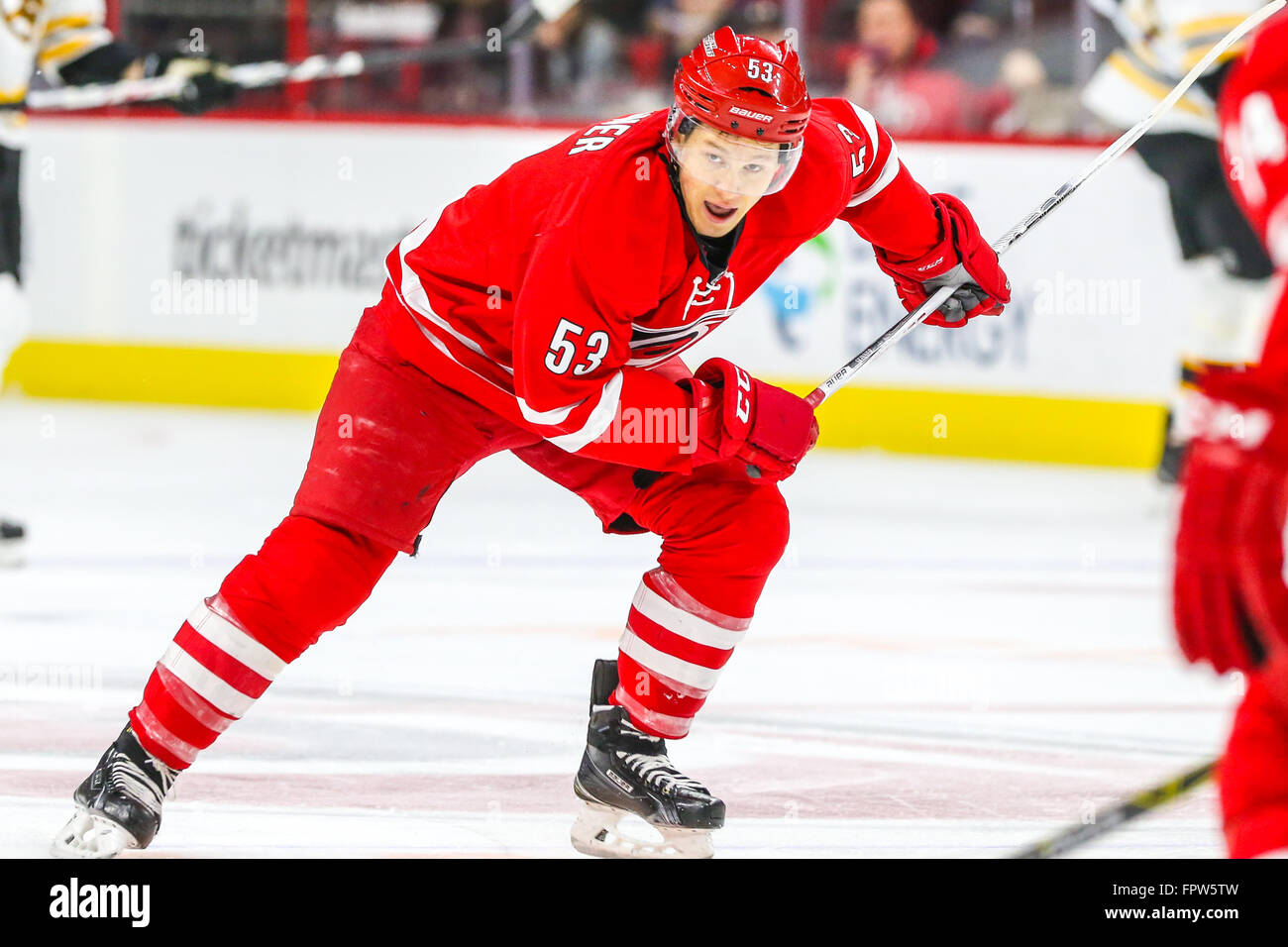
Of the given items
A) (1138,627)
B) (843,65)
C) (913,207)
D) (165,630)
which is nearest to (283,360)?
(843,65)

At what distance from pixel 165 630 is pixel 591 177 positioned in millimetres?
2003

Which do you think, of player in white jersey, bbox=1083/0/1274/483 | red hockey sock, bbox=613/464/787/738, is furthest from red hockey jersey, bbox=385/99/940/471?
player in white jersey, bbox=1083/0/1274/483

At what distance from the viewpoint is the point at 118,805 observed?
8.16ft

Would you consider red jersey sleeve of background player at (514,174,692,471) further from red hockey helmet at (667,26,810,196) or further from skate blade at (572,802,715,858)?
skate blade at (572,802,715,858)

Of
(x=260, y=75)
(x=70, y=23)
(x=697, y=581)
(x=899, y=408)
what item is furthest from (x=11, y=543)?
(x=899, y=408)

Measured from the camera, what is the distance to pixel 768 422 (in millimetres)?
2496

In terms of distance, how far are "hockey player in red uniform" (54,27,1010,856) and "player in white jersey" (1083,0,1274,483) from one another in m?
3.06

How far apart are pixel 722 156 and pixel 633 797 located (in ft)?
2.95

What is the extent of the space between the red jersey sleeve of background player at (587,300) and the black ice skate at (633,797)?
1.75 ft

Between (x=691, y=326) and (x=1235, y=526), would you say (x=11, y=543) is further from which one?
(x=1235, y=526)

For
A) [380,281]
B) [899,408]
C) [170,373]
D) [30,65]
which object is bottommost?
[170,373]

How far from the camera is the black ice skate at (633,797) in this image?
2650 millimetres

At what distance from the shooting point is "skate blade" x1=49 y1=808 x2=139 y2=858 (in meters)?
2.49
